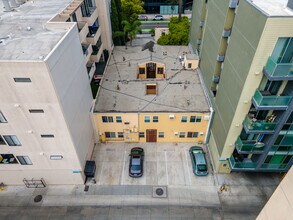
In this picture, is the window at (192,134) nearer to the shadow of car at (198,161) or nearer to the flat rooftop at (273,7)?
the shadow of car at (198,161)

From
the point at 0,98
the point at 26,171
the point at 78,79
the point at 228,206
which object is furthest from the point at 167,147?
the point at 0,98

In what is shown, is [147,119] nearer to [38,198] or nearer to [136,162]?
[136,162]

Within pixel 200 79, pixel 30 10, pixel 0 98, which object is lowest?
pixel 200 79

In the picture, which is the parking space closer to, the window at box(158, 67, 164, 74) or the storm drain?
the storm drain

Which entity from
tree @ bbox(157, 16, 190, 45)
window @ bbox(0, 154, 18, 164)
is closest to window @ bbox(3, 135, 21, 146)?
window @ bbox(0, 154, 18, 164)

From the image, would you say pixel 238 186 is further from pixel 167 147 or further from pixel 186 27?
pixel 186 27

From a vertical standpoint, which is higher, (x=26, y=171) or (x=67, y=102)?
(x=67, y=102)

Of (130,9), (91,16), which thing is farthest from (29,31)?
(130,9)
